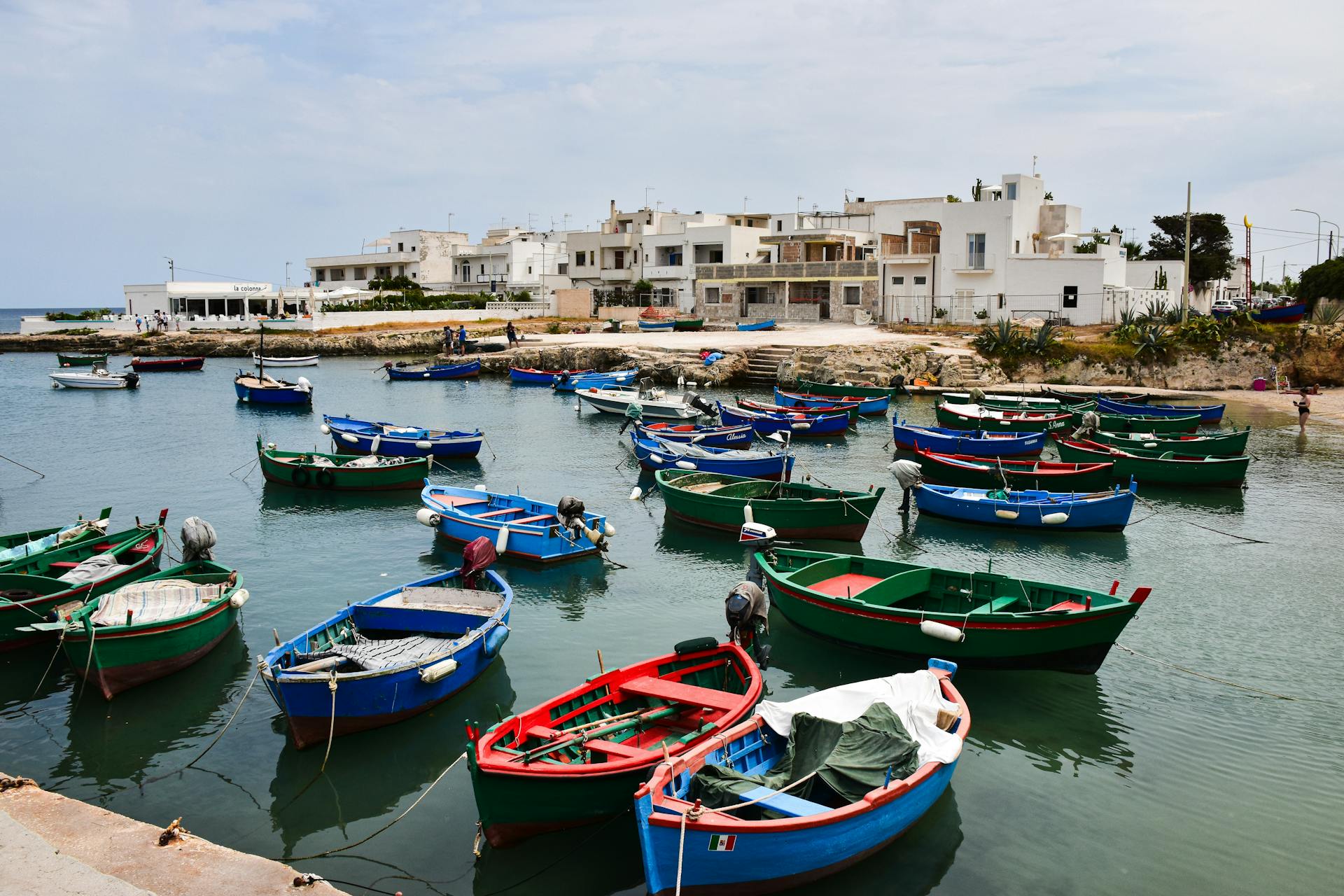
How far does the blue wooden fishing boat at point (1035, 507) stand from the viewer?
70.5ft

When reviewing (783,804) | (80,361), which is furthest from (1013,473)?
(80,361)

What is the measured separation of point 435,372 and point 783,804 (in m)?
51.1

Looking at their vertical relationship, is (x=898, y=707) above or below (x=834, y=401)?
below

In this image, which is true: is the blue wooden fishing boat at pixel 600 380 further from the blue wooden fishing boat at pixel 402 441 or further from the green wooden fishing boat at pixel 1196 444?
the green wooden fishing boat at pixel 1196 444

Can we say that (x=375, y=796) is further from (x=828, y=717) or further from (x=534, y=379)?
(x=534, y=379)

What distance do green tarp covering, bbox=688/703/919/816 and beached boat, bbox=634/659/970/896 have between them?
0.04 ft

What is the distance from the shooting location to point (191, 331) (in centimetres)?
8156

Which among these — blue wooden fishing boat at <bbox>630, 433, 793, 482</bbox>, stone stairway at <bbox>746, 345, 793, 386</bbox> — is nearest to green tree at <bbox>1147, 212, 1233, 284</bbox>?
stone stairway at <bbox>746, 345, 793, 386</bbox>

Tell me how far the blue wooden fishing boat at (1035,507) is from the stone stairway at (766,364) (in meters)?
28.3

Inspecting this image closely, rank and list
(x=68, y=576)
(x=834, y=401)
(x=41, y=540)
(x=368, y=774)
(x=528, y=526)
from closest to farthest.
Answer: (x=368, y=774) → (x=68, y=576) → (x=41, y=540) → (x=528, y=526) → (x=834, y=401)

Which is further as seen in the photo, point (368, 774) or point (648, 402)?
point (648, 402)

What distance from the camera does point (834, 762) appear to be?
9.24m

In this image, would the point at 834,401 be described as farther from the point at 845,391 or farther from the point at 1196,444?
the point at 1196,444

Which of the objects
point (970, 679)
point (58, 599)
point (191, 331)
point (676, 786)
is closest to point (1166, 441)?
point (970, 679)
